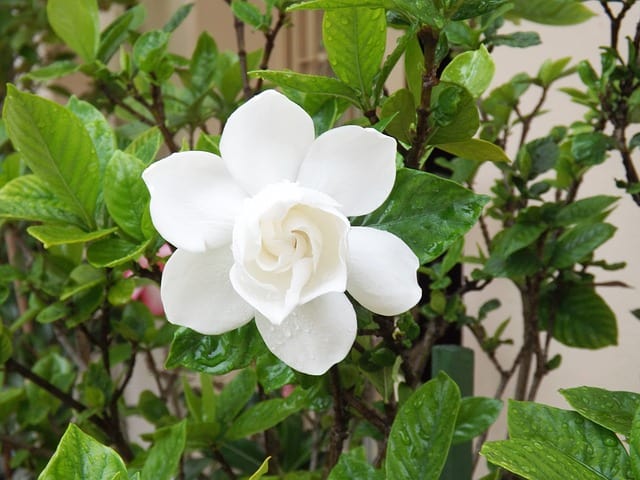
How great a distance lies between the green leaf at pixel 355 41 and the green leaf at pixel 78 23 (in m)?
0.31

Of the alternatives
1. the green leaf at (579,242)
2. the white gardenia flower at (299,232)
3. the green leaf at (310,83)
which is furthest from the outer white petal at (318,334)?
the green leaf at (579,242)

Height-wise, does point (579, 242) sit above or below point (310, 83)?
below

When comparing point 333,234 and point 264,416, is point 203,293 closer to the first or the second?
point 333,234

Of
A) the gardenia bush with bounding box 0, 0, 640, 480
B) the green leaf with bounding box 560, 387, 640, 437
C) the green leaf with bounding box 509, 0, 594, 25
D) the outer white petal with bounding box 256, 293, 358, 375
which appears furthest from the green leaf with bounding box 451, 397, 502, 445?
the green leaf with bounding box 509, 0, 594, 25

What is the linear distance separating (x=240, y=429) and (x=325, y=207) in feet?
1.21

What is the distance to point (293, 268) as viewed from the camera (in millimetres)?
257

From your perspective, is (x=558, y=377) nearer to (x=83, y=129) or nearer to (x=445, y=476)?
(x=445, y=476)

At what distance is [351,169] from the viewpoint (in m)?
0.28

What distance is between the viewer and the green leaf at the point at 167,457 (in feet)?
1.37

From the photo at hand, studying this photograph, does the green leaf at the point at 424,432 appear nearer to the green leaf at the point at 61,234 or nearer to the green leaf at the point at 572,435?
the green leaf at the point at 572,435

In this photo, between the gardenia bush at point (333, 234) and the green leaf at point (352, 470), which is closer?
the gardenia bush at point (333, 234)

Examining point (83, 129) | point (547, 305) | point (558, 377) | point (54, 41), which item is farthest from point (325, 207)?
point (54, 41)

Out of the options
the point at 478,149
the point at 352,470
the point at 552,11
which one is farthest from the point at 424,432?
the point at 552,11

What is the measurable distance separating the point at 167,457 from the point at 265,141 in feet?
0.81
